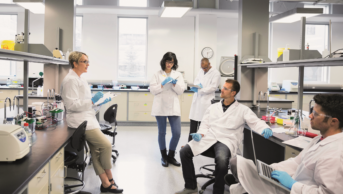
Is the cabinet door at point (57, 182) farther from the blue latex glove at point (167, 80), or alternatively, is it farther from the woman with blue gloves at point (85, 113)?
the blue latex glove at point (167, 80)

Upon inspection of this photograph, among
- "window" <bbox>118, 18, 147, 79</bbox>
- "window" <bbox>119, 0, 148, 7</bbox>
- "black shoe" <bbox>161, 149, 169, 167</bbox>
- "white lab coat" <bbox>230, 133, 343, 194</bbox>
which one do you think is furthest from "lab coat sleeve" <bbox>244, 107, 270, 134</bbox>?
"window" <bbox>119, 0, 148, 7</bbox>

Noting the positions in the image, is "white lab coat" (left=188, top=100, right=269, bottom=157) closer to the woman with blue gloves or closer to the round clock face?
the woman with blue gloves

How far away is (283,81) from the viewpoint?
7.01 meters

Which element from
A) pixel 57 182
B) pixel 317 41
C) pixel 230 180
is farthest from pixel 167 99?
pixel 317 41

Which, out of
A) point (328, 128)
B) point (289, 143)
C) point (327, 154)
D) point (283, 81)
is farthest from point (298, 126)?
point (283, 81)

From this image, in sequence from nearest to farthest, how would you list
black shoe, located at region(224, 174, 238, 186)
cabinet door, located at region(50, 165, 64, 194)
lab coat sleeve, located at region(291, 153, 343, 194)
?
1. lab coat sleeve, located at region(291, 153, 343, 194)
2. cabinet door, located at region(50, 165, 64, 194)
3. black shoe, located at region(224, 174, 238, 186)

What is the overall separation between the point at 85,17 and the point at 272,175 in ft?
20.5

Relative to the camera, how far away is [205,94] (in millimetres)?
4109

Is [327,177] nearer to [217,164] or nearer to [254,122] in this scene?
[217,164]

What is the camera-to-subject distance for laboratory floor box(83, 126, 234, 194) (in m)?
2.81

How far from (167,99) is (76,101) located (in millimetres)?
1288

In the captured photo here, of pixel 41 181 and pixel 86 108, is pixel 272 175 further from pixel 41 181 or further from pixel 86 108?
pixel 86 108

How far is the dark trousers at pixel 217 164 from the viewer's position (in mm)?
2295

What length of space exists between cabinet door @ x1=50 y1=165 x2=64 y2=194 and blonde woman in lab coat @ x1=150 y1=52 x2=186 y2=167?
5.10ft
